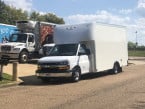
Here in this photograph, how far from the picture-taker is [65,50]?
75.8 ft

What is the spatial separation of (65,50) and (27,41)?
12.5m

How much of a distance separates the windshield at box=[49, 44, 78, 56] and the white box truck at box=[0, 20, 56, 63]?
34.9 feet

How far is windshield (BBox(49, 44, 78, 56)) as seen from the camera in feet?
74.7

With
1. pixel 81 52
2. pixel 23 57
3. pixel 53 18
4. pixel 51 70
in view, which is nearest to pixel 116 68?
pixel 81 52

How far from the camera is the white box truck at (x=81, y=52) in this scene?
21531 millimetres

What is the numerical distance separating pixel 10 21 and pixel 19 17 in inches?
177

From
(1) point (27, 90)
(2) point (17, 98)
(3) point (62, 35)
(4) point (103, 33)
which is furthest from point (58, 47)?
(2) point (17, 98)

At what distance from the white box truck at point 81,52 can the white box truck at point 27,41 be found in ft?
29.9

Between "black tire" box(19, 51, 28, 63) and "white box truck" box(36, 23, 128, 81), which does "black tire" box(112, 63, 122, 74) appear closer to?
"white box truck" box(36, 23, 128, 81)

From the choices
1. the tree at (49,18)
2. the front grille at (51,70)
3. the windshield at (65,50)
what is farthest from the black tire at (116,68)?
the tree at (49,18)

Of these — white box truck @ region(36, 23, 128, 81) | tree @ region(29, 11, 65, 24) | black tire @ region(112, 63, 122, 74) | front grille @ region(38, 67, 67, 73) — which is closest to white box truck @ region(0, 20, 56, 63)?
black tire @ region(112, 63, 122, 74)

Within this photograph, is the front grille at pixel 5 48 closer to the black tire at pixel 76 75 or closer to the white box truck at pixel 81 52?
the white box truck at pixel 81 52

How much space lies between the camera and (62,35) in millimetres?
24391

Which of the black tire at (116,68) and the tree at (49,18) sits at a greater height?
the tree at (49,18)
